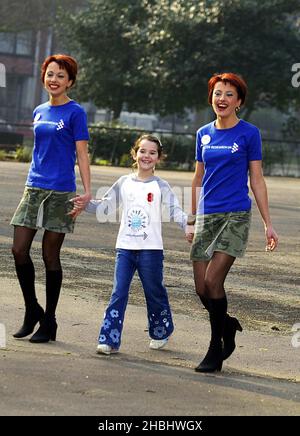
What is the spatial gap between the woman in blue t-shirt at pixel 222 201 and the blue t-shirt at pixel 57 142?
0.87m

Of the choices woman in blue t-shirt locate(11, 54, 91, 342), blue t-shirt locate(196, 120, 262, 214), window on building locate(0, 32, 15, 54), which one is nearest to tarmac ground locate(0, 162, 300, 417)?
woman in blue t-shirt locate(11, 54, 91, 342)

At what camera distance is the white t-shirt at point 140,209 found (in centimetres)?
862

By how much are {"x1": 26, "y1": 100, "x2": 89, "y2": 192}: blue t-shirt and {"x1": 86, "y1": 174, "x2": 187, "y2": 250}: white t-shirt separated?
0.92ft

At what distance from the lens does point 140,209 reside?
865cm

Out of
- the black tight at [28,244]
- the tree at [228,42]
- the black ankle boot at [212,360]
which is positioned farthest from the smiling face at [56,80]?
the tree at [228,42]

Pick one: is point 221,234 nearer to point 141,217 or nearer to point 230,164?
point 230,164

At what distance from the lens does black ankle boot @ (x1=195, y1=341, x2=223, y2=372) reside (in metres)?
8.08

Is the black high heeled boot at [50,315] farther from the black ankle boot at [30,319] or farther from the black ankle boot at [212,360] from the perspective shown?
the black ankle boot at [212,360]

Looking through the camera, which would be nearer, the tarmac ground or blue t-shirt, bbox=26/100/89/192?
the tarmac ground

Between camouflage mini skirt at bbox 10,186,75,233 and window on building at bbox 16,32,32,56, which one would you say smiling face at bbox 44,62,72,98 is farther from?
window on building at bbox 16,32,32,56

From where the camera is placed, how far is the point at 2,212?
18.4 metres

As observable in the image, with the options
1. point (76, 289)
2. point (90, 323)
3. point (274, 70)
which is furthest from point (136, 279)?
point (274, 70)

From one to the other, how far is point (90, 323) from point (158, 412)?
3008mm
